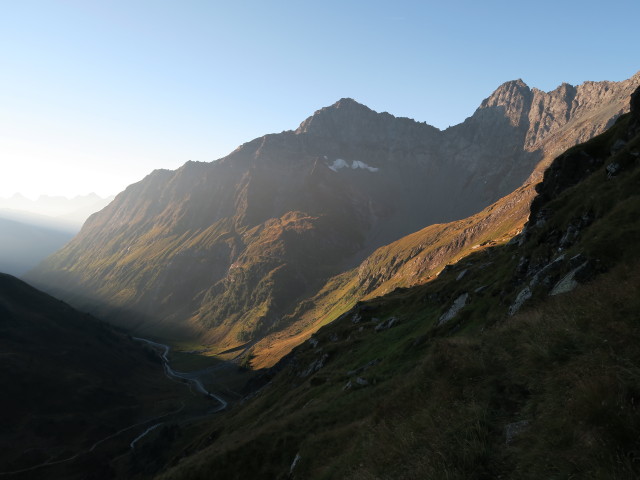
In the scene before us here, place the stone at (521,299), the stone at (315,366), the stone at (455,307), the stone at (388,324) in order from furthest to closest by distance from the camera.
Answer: the stone at (315,366), the stone at (388,324), the stone at (455,307), the stone at (521,299)

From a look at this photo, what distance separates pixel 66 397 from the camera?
141625 millimetres

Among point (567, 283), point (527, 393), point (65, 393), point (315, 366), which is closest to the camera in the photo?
point (527, 393)

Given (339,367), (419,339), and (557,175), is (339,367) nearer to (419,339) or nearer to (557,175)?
(419,339)

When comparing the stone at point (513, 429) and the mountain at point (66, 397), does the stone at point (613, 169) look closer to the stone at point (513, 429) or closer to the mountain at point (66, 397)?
the stone at point (513, 429)

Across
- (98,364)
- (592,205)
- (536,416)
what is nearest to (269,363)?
(98,364)

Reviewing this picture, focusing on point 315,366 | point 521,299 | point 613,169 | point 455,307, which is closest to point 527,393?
point 521,299

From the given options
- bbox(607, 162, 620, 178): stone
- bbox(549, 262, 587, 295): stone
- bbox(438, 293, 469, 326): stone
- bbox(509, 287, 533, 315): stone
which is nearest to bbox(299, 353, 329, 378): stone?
bbox(438, 293, 469, 326): stone

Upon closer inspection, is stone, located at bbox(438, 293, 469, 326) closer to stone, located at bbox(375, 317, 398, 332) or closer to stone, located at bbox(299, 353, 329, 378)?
stone, located at bbox(375, 317, 398, 332)

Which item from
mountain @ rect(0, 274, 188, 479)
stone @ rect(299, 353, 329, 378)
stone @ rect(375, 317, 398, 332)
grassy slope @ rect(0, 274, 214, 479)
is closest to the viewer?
stone @ rect(375, 317, 398, 332)

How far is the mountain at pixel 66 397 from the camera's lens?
111062mm

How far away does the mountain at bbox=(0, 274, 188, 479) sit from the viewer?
364 feet

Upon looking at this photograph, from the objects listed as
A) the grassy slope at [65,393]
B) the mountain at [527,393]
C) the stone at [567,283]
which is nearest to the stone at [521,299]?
the mountain at [527,393]

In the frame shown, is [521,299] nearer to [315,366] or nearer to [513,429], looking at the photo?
[513,429]

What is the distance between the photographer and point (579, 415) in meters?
7.99
